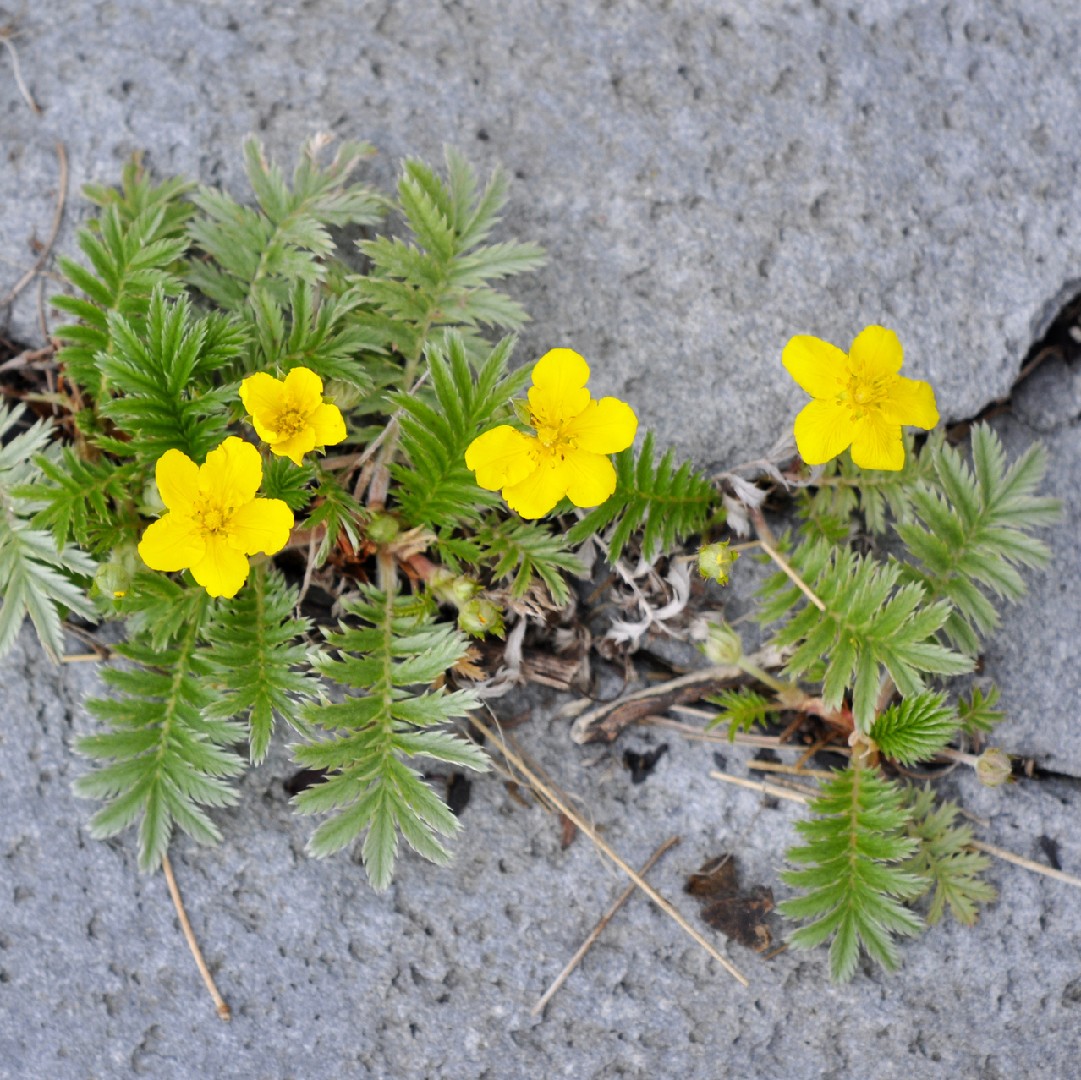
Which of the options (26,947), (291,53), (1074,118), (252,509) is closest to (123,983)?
(26,947)

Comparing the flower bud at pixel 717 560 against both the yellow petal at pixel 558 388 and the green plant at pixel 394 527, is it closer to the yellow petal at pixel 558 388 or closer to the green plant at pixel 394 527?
the green plant at pixel 394 527

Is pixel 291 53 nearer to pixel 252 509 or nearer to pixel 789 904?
pixel 252 509

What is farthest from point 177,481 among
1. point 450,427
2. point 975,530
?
point 975,530

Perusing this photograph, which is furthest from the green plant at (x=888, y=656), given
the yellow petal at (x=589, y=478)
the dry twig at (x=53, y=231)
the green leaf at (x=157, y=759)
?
the dry twig at (x=53, y=231)

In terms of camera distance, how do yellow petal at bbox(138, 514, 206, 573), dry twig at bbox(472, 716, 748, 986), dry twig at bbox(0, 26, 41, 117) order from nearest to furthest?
yellow petal at bbox(138, 514, 206, 573), dry twig at bbox(472, 716, 748, 986), dry twig at bbox(0, 26, 41, 117)

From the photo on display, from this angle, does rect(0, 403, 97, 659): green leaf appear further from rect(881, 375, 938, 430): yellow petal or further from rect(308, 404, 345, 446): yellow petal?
rect(881, 375, 938, 430): yellow petal

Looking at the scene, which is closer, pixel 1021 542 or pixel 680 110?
pixel 1021 542

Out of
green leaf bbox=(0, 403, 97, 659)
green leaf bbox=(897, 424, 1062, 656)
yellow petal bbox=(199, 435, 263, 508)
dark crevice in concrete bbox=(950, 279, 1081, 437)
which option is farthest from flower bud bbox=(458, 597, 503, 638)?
dark crevice in concrete bbox=(950, 279, 1081, 437)
